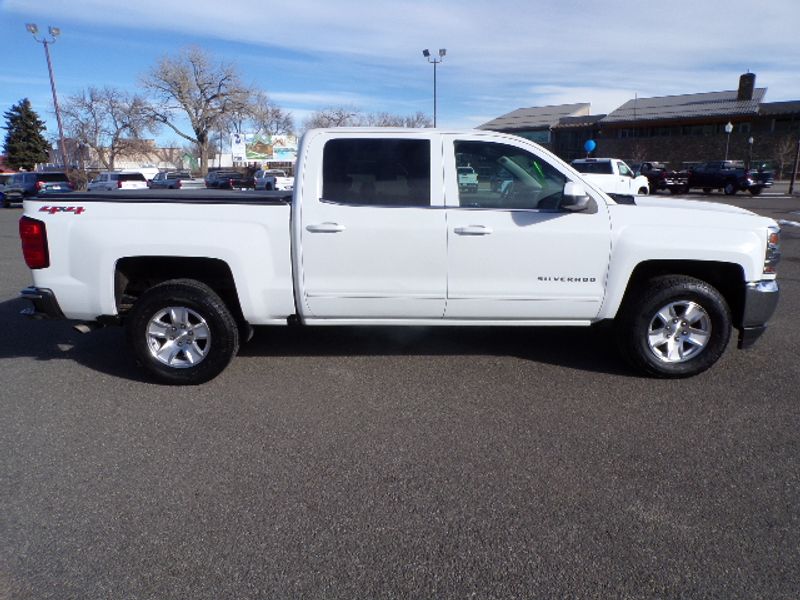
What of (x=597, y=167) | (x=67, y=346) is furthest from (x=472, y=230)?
(x=597, y=167)

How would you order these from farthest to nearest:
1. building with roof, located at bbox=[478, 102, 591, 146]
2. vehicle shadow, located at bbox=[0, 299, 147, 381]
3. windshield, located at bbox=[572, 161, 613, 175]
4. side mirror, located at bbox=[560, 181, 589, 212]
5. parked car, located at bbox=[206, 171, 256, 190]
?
1. building with roof, located at bbox=[478, 102, 591, 146]
2. parked car, located at bbox=[206, 171, 256, 190]
3. windshield, located at bbox=[572, 161, 613, 175]
4. vehicle shadow, located at bbox=[0, 299, 147, 381]
5. side mirror, located at bbox=[560, 181, 589, 212]

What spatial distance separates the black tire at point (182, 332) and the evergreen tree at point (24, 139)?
82.5 m

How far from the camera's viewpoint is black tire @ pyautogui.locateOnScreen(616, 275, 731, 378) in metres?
4.43

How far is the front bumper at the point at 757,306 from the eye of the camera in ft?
14.4

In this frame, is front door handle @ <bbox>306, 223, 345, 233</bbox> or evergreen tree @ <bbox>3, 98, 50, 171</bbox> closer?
front door handle @ <bbox>306, 223, 345, 233</bbox>

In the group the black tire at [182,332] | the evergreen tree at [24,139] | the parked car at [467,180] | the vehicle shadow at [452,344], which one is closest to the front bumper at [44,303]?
the black tire at [182,332]

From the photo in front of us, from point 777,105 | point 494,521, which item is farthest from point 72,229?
point 777,105

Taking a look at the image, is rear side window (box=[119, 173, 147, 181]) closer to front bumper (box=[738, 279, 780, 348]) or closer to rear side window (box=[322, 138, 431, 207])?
rear side window (box=[322, 138, 431, 207])

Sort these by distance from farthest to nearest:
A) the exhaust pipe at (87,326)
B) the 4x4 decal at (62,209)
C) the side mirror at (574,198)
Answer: the exhaust pipe at (87,326), the 4x4 decal at (62,209), the side mirror at (574,198)

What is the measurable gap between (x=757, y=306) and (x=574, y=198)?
1.69 metres

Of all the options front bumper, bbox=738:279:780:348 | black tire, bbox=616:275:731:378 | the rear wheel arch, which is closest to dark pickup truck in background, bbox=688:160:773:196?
front bumper, bbox=738:279:780:348

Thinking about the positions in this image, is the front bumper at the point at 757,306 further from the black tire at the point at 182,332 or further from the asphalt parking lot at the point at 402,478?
the black tire at the point at 182,332

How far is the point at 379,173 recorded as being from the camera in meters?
4.40

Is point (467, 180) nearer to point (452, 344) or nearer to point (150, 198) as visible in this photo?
point (452, 344)
